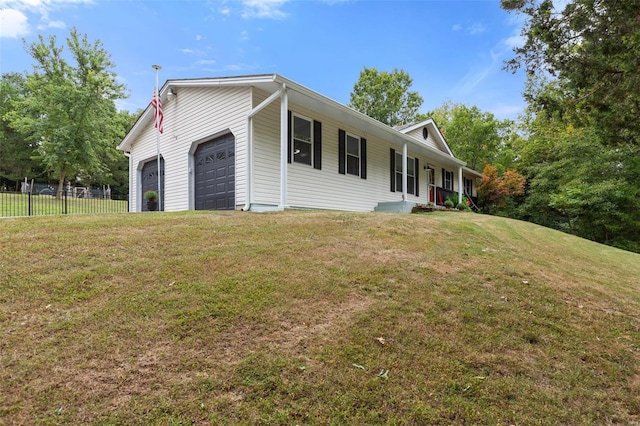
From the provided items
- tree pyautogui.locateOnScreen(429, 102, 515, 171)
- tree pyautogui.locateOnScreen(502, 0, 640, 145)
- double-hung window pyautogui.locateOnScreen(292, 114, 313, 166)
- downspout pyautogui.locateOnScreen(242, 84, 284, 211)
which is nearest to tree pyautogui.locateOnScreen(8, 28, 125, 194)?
downspout pyautogui.locateOnScreen(242, 84, 284, 211)

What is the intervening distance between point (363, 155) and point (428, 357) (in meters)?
9.80

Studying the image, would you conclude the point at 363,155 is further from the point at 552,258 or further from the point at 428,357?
the point at 428,357

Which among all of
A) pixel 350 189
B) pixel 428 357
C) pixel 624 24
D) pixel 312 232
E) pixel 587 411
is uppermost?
pixel 624 24

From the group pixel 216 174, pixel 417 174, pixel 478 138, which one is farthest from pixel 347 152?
pixel 478 138

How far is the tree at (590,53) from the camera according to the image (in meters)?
4.91

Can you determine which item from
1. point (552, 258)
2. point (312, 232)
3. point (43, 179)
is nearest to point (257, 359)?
point (312, 232)

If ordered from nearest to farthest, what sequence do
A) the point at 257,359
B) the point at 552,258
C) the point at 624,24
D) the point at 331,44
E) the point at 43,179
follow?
the point at 257,359, the point at 624,24, the point at 552,258, the point at 331,44, the point at 43,179

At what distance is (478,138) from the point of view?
79.0ft

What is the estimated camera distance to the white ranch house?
8609mm

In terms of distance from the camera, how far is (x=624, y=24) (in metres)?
4.97

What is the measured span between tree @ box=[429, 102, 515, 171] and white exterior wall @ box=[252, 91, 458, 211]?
44.2ft

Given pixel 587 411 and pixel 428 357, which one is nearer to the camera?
pixel 587 411

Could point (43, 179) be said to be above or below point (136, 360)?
above

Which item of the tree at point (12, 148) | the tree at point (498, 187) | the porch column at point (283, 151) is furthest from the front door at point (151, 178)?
the tree at point (12, 148)
